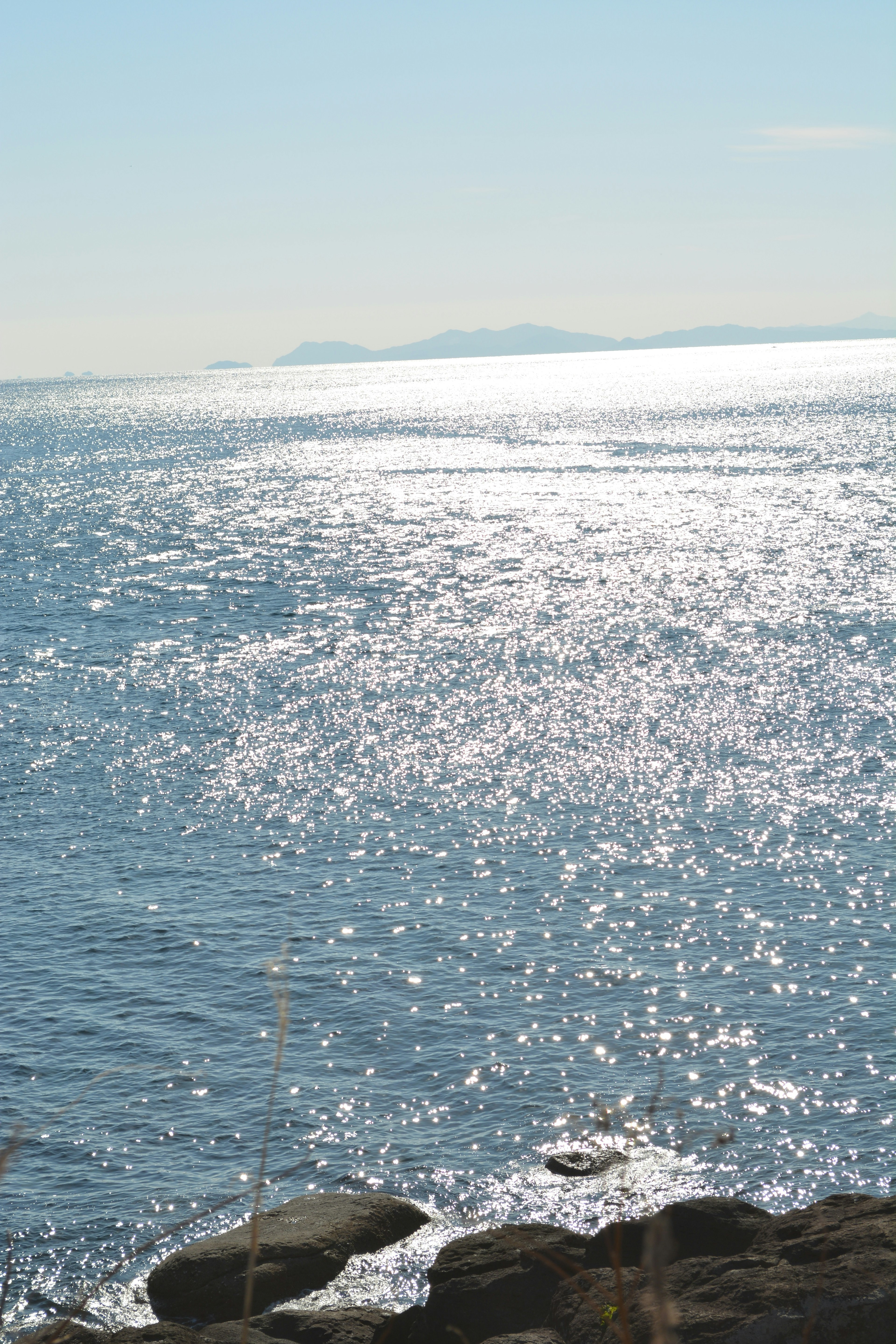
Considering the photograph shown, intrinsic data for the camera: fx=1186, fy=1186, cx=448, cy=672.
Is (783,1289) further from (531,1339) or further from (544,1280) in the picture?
(544,1280)

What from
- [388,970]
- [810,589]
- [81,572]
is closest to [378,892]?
[388,970]

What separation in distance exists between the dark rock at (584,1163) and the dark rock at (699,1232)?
18.3 ft

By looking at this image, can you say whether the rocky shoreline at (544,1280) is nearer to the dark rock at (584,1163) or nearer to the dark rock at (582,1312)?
the dark rock at (582,1312)

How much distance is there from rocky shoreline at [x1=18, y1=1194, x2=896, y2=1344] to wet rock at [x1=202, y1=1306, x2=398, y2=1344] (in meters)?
0.03

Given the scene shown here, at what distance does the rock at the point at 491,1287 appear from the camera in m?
21.2

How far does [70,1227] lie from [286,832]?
2501 cm

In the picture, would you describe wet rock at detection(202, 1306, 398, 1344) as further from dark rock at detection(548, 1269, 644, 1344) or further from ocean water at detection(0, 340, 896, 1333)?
dark rock at detection(548, 1269, 644, 1344)

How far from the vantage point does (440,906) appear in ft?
146

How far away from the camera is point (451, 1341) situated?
67.3ft

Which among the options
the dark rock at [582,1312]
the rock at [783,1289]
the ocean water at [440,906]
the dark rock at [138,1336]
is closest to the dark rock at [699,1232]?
the rock at [783,1289]

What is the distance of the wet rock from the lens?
21.6m

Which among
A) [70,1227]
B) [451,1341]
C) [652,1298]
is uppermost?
[652,1298]

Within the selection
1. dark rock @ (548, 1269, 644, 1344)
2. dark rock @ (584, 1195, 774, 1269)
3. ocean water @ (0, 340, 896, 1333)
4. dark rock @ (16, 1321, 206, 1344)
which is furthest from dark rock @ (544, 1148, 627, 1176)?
dark rock @ (16, 1321, 206, 1344)

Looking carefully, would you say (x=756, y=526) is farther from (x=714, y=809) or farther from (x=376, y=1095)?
(x=376, y=1095)
